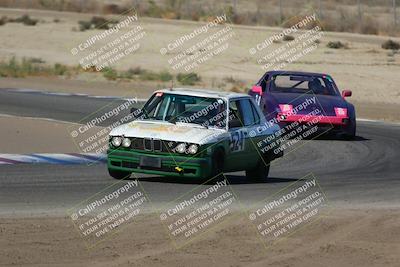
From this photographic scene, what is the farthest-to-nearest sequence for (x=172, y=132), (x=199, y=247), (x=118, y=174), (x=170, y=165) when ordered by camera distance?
(x=118, y=174) < (x=172, y=132) < (x=170, y=165) < (x=199, y=247)

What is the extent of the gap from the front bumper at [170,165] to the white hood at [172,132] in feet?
0.73

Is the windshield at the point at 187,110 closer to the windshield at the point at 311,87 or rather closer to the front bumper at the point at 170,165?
the front bumper at the point at 170,165

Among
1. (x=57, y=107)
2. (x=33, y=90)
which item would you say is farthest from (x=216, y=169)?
(x=33, y=90)

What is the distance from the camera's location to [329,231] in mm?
12727

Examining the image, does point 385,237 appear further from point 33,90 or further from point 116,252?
point 33,90

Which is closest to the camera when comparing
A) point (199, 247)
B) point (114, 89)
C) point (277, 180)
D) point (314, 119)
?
point (199, 247)

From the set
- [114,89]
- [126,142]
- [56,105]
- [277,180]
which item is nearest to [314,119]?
[277,180]

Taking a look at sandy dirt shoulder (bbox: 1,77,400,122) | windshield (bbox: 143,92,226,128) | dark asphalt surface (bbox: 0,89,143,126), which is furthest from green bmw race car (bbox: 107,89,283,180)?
sandy dirt shoulder (bbox: 1,77,400,122)

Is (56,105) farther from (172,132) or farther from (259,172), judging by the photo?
(172,132)

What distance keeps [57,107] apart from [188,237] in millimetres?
17296

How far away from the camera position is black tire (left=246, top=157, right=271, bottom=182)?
17.0 meters

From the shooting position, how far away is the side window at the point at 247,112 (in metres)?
16.8

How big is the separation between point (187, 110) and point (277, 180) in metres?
2.06

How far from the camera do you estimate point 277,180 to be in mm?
17359
